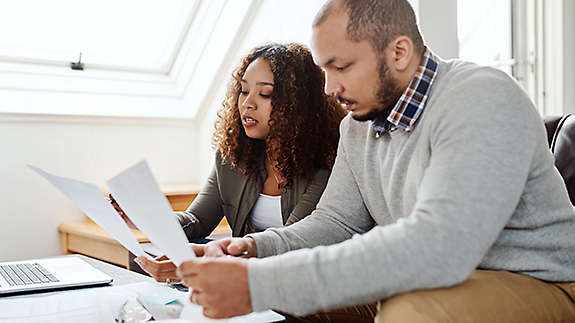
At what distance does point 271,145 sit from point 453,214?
0.98 m

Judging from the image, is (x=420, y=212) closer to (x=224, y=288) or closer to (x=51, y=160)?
(x=224, y=288)

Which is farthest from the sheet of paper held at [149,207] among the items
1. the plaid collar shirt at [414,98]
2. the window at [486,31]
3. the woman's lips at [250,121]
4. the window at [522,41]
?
the window at [486,31]

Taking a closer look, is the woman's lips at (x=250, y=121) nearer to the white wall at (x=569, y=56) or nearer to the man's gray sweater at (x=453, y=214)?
the man's gray sweater at (x=453, y=214)

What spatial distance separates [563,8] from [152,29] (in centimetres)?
181

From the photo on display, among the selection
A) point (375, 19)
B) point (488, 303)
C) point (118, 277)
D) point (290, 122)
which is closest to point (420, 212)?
point (488, 303)

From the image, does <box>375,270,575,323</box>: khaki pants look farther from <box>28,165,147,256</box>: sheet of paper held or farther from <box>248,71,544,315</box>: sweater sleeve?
<box>28,165,147,256</box>: sheet of paper held

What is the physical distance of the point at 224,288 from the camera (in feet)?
2.57

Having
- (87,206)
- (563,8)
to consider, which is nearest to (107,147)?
(87,206)

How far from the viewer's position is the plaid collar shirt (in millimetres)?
1030

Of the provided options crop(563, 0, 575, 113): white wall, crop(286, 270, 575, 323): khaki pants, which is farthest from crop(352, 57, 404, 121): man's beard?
crop(563, 0, 575, 113): white wall

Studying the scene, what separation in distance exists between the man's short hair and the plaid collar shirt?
0.22 feet

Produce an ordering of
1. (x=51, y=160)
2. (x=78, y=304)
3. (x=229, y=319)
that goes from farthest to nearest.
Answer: (x=51, y=160) → (x=78, y=304) → (x=229, y=319)

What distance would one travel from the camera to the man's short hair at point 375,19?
3.35 ft

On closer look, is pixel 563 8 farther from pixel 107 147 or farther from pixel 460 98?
pixel 107 147
